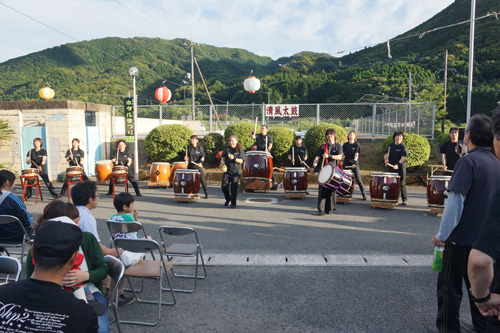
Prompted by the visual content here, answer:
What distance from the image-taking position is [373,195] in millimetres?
8250

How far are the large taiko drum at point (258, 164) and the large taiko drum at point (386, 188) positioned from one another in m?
2.87

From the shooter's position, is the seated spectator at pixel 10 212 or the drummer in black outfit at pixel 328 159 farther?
the drummer in black outfit at pixel 328 159

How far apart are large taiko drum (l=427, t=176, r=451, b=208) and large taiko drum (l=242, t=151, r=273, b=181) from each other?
13.4ft

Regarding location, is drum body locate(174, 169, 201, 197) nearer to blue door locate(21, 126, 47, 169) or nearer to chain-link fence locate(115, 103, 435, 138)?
chain-link fence locate(115, 103, 435, 138)

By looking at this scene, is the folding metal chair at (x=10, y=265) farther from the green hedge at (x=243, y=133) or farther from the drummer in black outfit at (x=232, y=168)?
the green hedge at (x=243, y=133)

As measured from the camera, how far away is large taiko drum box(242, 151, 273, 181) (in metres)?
9.80

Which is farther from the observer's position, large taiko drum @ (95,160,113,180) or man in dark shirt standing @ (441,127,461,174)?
large taiko drum @ (95,160,113,180)

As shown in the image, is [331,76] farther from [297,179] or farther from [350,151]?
[297,179]

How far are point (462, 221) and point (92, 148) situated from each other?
1401 centimetres

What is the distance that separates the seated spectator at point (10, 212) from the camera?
14.2ft

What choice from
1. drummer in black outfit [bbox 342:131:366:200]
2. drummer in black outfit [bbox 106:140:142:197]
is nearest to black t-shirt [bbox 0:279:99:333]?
drummer in black outfit [bbox 342:131:366:200]

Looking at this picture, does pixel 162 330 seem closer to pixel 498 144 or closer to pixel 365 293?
pixel 365 293

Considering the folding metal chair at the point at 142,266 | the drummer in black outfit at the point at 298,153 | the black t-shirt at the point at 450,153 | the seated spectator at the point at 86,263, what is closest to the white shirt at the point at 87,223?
the folding metal chair at the point at 142,266

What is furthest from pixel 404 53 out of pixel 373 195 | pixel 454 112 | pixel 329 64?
pixel 373 195
